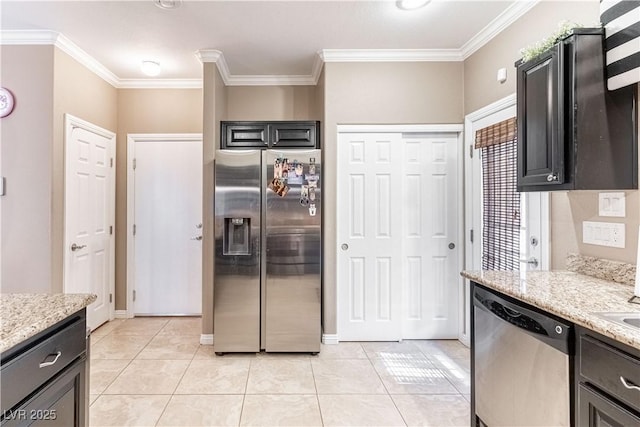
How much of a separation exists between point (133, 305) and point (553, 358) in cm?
396

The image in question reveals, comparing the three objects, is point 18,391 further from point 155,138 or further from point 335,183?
point 155,138

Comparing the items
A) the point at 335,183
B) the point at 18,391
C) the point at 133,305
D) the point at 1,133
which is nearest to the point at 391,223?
the point at 335,183

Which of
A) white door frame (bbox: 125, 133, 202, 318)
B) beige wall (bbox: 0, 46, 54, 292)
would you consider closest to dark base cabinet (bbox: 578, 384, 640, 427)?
beige wall (bbox: 0, 46, 54, 292)

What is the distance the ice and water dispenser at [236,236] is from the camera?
9.57 feet

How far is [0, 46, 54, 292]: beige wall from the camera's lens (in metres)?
2.80

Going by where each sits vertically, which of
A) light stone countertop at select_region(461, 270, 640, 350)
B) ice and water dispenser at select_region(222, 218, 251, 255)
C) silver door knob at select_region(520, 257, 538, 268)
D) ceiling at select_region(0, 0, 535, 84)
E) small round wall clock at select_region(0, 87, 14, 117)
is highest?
ceiling at select_region(0, 0, 535, 84)

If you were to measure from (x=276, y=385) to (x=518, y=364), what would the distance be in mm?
1613

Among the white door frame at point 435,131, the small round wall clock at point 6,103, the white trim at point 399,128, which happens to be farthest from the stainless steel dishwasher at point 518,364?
the small round wall clock at point 6,103

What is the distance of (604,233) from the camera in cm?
176

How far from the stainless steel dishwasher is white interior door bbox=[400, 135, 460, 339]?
4.68 feet

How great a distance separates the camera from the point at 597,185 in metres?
1.59

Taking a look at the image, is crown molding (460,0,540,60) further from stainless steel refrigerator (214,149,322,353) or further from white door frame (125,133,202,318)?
white door frame (125,133,202,318)

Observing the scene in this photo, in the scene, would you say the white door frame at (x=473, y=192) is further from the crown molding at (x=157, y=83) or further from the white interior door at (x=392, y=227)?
the crown molding at (x=157, y=83)

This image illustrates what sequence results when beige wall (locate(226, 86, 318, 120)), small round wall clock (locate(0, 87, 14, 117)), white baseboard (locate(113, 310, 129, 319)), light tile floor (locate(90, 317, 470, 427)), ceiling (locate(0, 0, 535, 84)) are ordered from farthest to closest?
1. white baseboard (locate(113, 310, 129, 319))
2. beige wall (locate(226, 86, 318, 120))
3. small round wall clock (locate(0, 87, 14, 117))
4. ceiling (locate(0, 0, 535, 84))
5. light tile floor (locate(90, 317, 470, 427))
